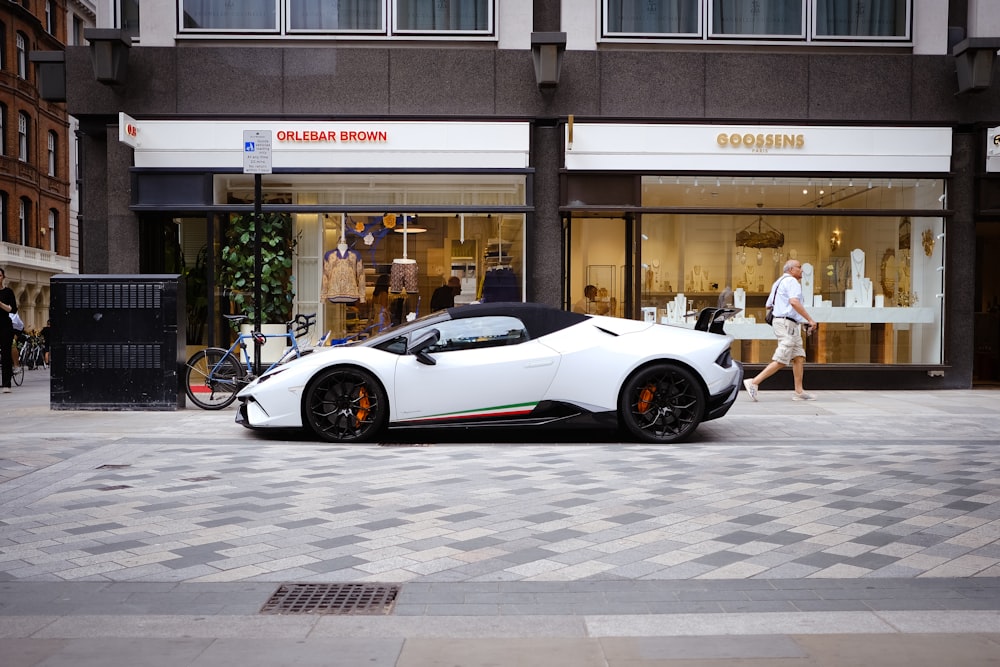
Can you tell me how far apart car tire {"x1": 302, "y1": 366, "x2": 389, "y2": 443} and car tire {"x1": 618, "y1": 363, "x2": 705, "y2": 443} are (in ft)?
7.52

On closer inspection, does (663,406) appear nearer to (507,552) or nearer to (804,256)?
(507,552)

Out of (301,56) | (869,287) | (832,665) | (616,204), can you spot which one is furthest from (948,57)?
(832,665)

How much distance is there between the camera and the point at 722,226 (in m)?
14.5

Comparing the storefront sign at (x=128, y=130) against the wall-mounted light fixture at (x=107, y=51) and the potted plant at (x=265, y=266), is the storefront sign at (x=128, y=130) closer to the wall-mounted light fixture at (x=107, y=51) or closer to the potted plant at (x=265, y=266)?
the wall-mounted light fixture at (x=107, y=51)

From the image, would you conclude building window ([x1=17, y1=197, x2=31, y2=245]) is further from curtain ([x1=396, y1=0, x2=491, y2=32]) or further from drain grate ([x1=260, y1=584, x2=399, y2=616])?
drain grate ([x1=260, y1=584, x2=399, y2=616])

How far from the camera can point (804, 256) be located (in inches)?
575

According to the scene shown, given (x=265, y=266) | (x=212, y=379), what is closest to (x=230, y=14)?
(x=265, y=266)

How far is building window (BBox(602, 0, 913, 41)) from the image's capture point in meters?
14.4

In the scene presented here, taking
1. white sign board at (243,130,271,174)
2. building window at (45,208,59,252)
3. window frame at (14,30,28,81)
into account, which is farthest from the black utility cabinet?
building window at (45,208,59,252)

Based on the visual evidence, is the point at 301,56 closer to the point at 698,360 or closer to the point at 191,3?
the point at 191,3

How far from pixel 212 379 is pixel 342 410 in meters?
3.34

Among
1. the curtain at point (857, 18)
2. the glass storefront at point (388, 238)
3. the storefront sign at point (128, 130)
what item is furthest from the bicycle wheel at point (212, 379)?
the curtain at point (857, 18)

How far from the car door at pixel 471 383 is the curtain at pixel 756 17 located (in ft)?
26.7

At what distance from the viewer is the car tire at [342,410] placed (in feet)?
28.6
